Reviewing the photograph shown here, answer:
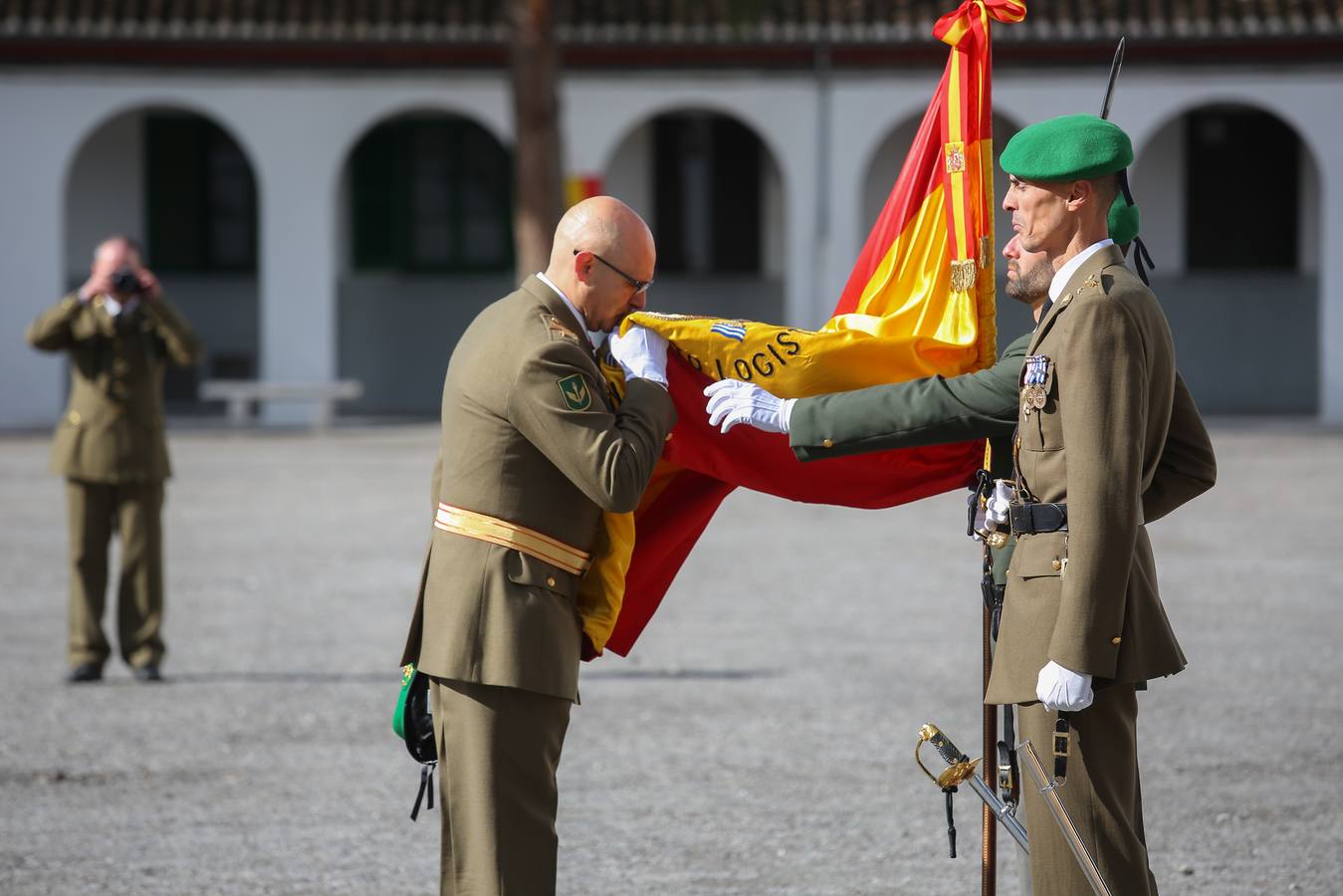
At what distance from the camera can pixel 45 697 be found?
27.8ft

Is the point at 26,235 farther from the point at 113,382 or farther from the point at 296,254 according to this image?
the point at 113,382

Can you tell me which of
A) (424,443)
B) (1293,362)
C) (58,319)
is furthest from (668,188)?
(58,319)

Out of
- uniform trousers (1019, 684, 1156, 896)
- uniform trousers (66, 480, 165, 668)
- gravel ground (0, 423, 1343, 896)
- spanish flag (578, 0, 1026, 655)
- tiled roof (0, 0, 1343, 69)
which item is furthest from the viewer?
tiled roof (0, 0, 1343, 69)

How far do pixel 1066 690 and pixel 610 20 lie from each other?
21732 millimetres

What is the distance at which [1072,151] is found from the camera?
160 inches

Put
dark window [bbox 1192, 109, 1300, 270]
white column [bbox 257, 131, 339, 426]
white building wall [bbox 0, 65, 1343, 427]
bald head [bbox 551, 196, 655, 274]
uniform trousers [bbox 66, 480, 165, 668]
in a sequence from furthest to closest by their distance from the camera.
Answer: dark window [bbox 1192, 109, 1300, 270], white column [bbox 257, 131, 339, 426], white building wall [bbox 0, 65, 1343, 427], uniform trousers [bbox 66, 480, 165, 668], bald head [bbox 551, 196, 655, 274]

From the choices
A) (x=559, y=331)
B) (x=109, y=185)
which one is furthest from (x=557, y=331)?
(x=109, y=185)

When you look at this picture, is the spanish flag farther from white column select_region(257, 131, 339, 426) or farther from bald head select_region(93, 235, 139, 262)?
white column select_region(257, 131, 339, 426)

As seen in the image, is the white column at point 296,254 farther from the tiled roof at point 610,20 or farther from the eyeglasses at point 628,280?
the eyeglasses at point 628,280

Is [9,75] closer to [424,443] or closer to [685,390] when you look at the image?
[424,443]

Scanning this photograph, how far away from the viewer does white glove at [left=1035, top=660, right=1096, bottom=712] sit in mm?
3965

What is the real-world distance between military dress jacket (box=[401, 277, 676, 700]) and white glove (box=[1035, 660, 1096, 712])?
0.97m

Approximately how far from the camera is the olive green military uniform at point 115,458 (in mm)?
8922

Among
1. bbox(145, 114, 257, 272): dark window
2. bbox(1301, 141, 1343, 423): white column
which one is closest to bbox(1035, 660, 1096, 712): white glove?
bbox(1301, 141, 1343, 423): white column
